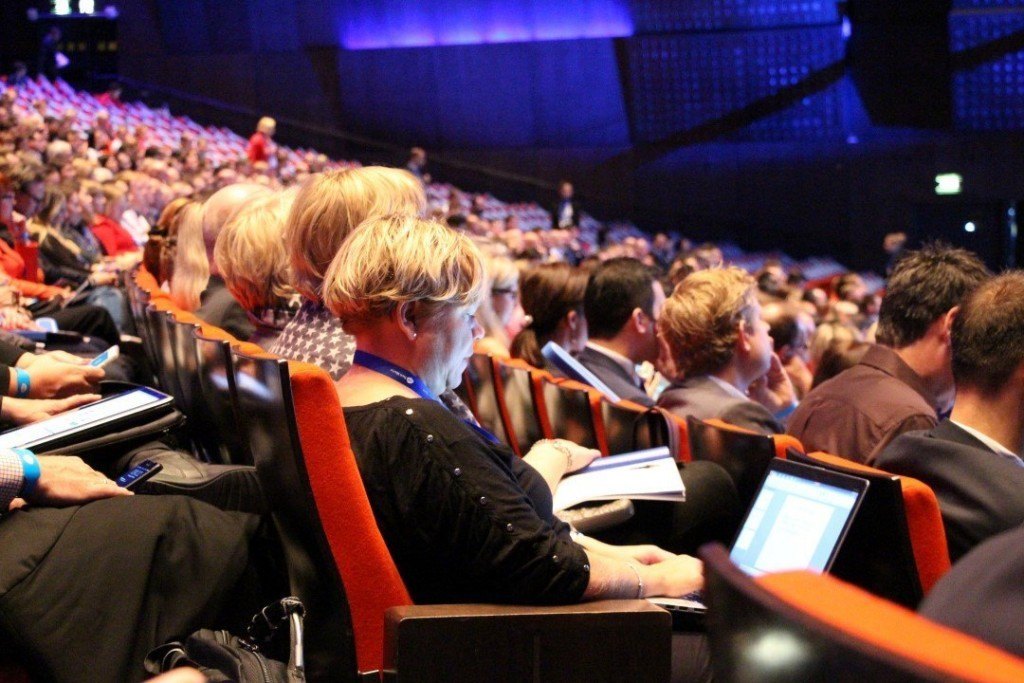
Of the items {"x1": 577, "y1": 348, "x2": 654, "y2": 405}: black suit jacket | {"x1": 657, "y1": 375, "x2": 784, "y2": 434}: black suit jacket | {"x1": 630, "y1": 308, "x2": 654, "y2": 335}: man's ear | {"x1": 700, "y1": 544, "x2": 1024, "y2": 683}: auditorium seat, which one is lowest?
{"x1": 577, "y1": 348, "x2": 654, "y2": 405}: black suit jacket

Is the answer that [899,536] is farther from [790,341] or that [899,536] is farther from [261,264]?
[790,341]

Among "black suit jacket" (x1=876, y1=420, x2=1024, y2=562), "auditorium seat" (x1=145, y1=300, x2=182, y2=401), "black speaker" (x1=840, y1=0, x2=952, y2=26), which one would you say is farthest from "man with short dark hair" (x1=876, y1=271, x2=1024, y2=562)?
"black speaker" (x1=840, y1=0, x2=952, y2=26)

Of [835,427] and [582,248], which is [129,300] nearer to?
[835,427]

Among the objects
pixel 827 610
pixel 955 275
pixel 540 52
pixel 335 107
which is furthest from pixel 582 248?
pixel 827 610

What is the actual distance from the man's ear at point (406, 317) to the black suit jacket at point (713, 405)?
105 cm

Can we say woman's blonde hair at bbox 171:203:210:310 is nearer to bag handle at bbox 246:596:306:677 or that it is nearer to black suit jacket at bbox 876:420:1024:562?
bag handle at bbox 246:596:306:677

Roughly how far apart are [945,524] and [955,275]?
1.10m

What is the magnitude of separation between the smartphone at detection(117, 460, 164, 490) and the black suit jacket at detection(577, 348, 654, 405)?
1.71m

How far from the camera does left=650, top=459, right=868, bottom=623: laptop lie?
5.37 feet

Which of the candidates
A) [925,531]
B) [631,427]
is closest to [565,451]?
[631,427]

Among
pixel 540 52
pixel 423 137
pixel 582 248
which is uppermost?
pixel 540 52

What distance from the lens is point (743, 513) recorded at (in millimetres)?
2055

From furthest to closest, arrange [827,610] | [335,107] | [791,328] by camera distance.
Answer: [335,107] → [791,328] → [827,610]

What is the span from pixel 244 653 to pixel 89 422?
0.67 m
